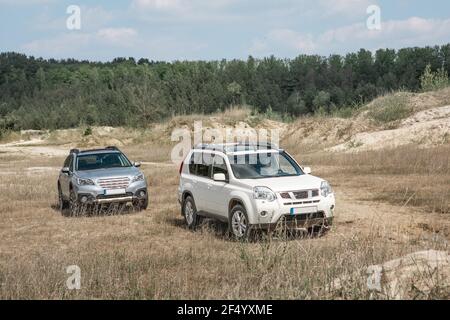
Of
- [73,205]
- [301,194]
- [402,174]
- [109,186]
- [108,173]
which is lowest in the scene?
[402,174]

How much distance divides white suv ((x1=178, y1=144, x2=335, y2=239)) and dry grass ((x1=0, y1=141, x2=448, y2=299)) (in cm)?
44

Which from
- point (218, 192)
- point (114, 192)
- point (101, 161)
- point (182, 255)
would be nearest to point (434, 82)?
point (101, 161)

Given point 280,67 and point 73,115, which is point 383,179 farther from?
point 280,67

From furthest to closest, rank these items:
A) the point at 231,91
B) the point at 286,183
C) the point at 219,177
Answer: the point at 231,91 → the point at 219,177 → the point at 286,183

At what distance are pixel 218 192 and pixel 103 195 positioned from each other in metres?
4.59

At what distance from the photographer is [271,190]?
39.5 feet

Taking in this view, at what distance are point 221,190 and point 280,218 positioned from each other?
1687 millimetres

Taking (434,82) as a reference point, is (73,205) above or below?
below

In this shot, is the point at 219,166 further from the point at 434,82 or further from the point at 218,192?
the point at 434,82

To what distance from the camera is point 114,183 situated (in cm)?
1677

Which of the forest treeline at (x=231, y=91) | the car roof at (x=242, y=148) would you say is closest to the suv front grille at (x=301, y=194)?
the car roof at (x=242, y=148)

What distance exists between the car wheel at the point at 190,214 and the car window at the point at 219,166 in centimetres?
106

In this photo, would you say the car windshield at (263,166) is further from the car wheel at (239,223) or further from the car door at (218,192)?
the car wheel at (239,223)
